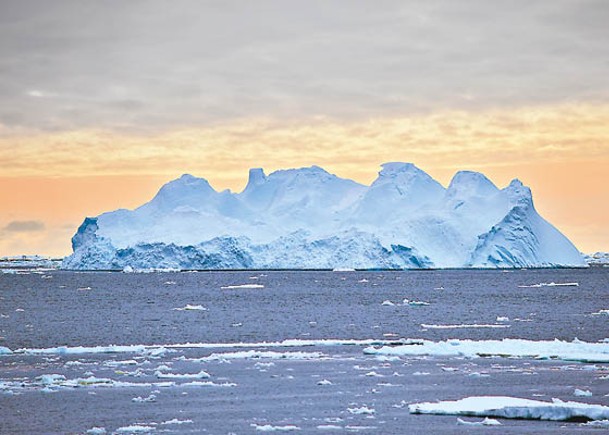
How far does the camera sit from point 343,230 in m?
109

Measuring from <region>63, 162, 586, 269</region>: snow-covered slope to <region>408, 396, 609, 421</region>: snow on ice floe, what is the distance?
8132 cm

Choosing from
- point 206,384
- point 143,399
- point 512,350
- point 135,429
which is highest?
point 512,350

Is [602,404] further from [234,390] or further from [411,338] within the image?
[411,338]

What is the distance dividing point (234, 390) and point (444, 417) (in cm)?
643

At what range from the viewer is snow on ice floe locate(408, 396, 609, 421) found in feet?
65.3

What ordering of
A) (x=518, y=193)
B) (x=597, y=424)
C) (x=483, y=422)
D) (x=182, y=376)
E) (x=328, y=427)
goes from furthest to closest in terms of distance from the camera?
1. (x=518, y=193)
2. (x=182, y=376)
3. (x=483, y=422)
4. (x=328, y=427)
5. (x=597, y=424)

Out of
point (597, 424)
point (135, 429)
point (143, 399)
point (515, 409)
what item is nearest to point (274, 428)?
point (135, 429)

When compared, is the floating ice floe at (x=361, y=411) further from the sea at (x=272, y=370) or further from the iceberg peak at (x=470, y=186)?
the iceberg peak at (x=470, y=186)

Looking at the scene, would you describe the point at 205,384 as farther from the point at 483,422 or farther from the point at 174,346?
the point at 174,346

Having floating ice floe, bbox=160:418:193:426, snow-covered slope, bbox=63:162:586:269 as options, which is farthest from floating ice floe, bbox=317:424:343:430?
snow-covered slope, bbox=63:162:586:269

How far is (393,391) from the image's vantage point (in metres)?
24.1

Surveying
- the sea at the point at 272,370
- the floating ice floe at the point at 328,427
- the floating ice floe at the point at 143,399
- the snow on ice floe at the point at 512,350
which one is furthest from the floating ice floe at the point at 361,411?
the snow on ice floe at the point at 512,350

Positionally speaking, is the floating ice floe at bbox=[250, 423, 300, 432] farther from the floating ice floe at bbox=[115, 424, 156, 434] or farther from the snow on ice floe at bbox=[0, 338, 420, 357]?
the snow on ice floe at bbox=[0, 338, 420, 357]

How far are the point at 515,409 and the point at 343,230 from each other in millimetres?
88540
